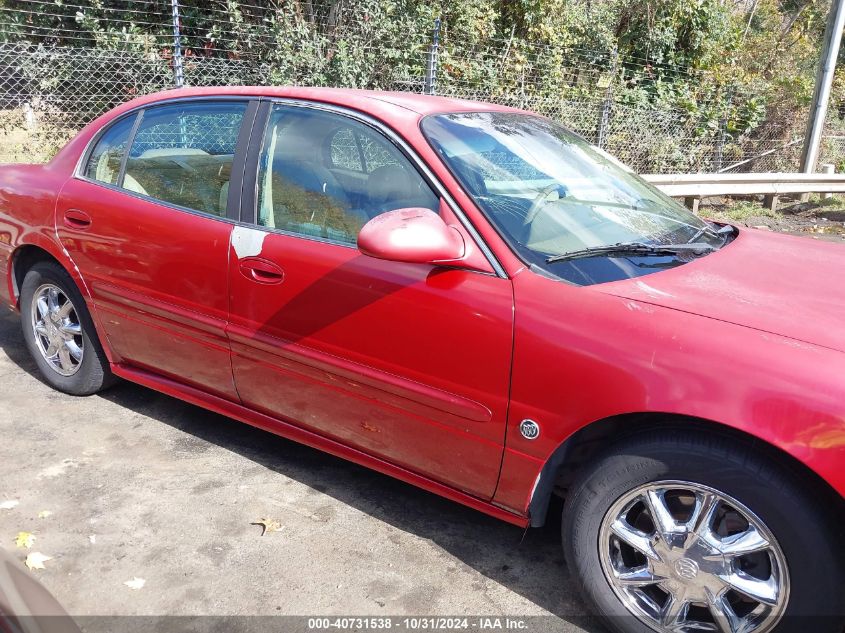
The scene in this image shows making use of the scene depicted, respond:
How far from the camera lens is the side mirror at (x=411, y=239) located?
2.40 metres

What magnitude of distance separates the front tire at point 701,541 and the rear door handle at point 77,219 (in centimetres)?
264

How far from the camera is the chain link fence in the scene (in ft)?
28.3

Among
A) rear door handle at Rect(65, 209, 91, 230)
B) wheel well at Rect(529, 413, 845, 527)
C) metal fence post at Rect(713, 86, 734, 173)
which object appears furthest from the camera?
metal fence post at Rect(713, 86, 734, 173)

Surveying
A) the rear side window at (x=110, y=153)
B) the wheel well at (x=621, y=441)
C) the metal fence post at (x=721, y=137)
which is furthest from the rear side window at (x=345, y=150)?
the metal fence post at (x=721, y=137)

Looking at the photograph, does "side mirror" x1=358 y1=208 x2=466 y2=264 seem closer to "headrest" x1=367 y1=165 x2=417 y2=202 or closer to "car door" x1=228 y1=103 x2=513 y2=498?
"car door" x1=228 y1=103 x2=513 y2=498

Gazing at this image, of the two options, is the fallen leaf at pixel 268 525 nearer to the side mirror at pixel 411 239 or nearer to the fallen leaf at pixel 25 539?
the fallen leaf at pixel 25 539

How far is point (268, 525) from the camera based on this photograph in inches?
119

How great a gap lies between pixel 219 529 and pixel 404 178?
1566 millimetres

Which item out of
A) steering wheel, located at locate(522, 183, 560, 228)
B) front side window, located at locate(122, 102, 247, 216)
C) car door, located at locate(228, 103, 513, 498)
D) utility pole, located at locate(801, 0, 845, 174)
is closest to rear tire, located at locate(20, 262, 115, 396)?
front side window, located at locate(122, 102, 247, 216)

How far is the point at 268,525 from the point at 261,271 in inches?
40.2

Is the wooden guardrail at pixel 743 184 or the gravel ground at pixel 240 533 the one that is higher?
the wooden guardrail at pixel 743 184

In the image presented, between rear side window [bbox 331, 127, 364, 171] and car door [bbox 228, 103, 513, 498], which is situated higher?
rear side window [bbox 331, 127, 364, 171]

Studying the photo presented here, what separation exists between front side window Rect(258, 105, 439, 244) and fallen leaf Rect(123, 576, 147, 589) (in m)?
1.40

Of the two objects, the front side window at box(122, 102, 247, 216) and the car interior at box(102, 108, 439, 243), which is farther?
the front side window at box(122, 102, 247, 216)
